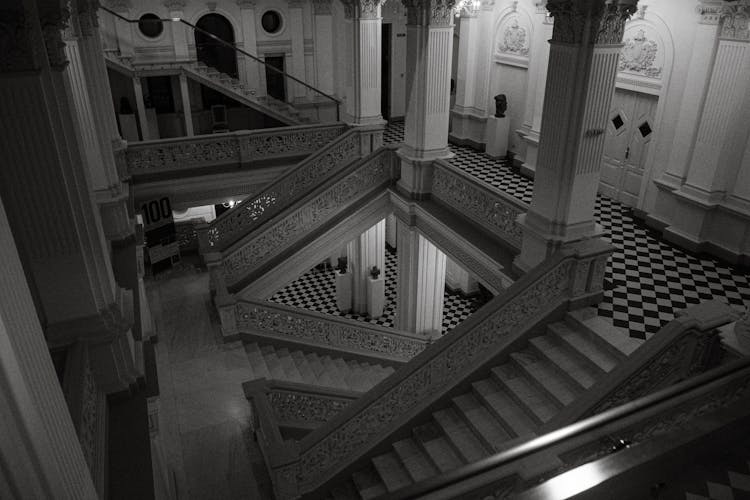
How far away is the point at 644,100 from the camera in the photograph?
10086mm

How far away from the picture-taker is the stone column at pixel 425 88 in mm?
8961

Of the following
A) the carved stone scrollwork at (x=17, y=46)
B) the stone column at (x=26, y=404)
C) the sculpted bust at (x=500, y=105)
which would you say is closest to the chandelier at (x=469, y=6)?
the sculpted bust at (x=500, y=105)

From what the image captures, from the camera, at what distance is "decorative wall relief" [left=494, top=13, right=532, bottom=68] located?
1237 cm

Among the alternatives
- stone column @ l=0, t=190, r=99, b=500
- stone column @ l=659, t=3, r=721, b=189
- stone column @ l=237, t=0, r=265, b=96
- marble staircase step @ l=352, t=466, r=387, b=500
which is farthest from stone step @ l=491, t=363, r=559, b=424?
stone column @ l=237, t=0, r=265, b=96

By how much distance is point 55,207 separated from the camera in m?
4.09

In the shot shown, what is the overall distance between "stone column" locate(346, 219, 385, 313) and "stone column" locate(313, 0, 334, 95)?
6.14m

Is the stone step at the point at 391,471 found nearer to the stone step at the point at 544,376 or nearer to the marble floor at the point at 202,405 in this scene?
the marble floor at the point at 202,405

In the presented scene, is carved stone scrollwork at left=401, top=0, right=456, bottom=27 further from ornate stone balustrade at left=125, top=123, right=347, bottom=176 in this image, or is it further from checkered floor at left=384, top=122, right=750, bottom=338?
checkered floor at left=384, top=122, right=750, bottom=338

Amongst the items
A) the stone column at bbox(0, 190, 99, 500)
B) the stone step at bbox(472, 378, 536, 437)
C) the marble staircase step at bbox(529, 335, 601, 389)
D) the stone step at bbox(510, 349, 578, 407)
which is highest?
the stone column at bbox(0, 190, 99, 500)

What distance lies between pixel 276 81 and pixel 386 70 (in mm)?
3780

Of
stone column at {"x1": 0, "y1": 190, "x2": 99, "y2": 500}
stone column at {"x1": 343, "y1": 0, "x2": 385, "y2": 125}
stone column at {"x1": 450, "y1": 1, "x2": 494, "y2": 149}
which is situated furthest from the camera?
stone column at {"x1": 450, "y1": 1, "x2": 494, "y2": 149}

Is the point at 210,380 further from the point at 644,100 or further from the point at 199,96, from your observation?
the point at 199,96

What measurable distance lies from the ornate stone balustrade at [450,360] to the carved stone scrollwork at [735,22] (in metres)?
4.20

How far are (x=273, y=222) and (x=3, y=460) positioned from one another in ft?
26.9
